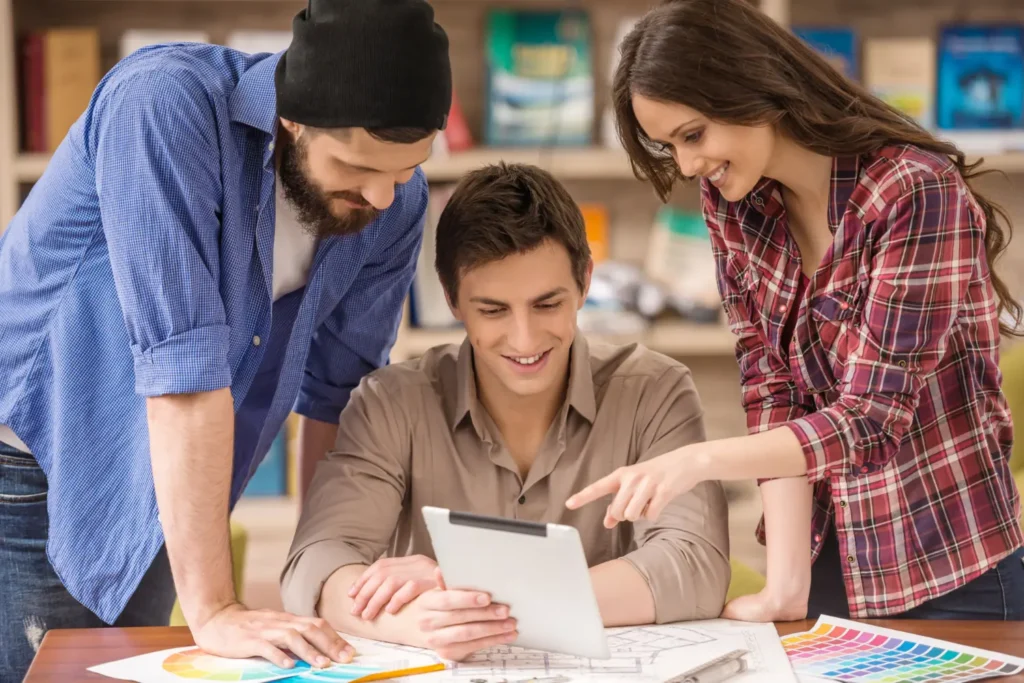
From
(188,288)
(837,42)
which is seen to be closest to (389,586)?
(188,288)

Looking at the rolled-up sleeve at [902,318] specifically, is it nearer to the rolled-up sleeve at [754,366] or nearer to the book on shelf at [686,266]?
the rolled-up sleeve at [754,366]

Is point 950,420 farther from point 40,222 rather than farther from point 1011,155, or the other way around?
point 1011,155

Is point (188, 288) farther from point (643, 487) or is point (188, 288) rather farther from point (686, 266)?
point (686, 266)

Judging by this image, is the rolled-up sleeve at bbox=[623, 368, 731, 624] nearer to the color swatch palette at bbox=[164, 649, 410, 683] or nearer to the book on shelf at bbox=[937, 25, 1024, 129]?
the color swatch palette at bbox=[164, 649, 410, 683]

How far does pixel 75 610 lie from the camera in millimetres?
1573

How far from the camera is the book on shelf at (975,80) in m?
2.96

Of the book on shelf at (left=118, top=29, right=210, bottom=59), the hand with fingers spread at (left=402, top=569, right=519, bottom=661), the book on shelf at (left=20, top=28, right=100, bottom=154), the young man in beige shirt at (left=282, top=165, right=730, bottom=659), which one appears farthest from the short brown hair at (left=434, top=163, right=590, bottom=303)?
the book on shelf at (left=20, top=28, right=100, bottom=154)

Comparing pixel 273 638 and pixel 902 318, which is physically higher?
pixel 902 318

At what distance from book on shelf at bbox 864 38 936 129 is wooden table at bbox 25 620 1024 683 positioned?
187cm

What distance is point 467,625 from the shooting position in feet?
4.15

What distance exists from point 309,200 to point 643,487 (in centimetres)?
54

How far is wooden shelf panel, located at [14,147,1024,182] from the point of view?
2.88 m

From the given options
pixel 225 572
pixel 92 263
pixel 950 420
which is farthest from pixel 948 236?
pixel 92 263

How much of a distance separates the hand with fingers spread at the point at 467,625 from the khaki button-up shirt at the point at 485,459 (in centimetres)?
25
